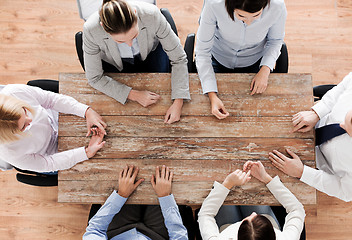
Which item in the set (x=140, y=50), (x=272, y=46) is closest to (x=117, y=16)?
(x=140, y=50)

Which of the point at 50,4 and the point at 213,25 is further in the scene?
the point at 50,4

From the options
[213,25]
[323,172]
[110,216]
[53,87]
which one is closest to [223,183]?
[323,172]

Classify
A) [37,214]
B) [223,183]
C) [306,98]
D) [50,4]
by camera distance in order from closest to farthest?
[223,183], [306,98], [37,214], [50,4]

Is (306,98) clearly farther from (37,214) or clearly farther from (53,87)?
(37,214)

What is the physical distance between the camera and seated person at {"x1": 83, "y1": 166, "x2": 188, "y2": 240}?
1672mm

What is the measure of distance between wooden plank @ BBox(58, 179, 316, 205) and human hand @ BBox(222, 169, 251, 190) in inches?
1.9

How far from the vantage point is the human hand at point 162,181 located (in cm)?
165

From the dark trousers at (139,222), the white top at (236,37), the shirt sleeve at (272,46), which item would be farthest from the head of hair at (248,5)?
the dark trousers at (139,222)

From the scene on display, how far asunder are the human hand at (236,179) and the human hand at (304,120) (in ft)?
1.35

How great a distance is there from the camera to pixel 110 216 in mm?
1791

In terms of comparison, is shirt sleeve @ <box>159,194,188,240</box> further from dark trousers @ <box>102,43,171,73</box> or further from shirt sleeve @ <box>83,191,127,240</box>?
dark trousers @ <box>102,43,171,73</box>

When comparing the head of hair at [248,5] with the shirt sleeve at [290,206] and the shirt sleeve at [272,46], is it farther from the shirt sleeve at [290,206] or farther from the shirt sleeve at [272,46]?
the shirt sleeve at [290,206]

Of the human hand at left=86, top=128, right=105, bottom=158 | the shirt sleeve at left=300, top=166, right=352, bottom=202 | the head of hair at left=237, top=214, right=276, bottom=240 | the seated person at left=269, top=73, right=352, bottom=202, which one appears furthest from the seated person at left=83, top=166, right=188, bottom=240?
the shirt sleeve at left=300, top=166, right=352, bottom=202

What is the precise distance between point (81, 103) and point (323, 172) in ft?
4.96
